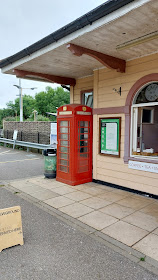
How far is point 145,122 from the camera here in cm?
573

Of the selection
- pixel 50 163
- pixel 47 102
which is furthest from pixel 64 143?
pixel 47 102

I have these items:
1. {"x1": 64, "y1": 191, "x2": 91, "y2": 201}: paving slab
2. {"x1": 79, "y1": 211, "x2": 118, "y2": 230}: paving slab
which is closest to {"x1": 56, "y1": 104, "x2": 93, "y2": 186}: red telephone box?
{"x1": 64, "y1": 191, "x2": 91, "y2": 201}: paving slab

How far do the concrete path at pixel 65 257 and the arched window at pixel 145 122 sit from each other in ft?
8.57

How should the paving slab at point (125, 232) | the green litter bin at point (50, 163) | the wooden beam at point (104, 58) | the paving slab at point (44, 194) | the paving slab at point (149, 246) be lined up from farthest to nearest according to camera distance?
the green litter bin at point (50, 163), the paving slab at point (44, 194), the wooden beam at point (104, 58), the paving slab at point (125, 232), the paving slab at point (149, 246)

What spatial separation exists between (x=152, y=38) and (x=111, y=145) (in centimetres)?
279

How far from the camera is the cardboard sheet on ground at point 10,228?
115 inches

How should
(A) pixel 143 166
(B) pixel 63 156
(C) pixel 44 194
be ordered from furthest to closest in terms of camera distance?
(B) pixel 63 156 < (C) pixel 44 194 < (A) pixel 143 166

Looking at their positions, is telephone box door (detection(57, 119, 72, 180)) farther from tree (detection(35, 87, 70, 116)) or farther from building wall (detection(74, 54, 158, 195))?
tree (detection(35, 87, 70, 116))

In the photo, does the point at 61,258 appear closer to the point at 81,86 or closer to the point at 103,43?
the point at 103,43

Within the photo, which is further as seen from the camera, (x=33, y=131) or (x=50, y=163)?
(x=33, y=131)

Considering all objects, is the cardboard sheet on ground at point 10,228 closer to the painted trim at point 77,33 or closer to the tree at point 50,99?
the painted trim at point 77,33

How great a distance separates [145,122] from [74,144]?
2042mm

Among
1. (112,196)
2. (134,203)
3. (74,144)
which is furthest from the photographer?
(74,144)

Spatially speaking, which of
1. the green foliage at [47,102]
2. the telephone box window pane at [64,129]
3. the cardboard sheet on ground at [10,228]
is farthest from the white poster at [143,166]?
the green foliage at [47,102]
